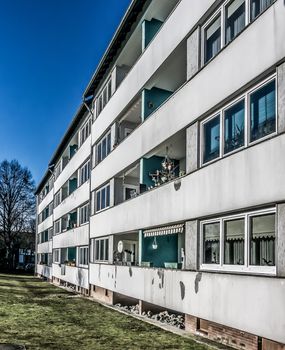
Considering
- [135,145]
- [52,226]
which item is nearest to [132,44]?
[135,145]

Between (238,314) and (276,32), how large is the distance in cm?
669

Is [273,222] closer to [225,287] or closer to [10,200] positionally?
[225,287]

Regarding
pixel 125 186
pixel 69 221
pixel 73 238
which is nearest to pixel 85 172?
pixel 73 238

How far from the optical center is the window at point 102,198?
26.2 m

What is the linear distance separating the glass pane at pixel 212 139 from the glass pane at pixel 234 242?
218cm

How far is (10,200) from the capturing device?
73688mm

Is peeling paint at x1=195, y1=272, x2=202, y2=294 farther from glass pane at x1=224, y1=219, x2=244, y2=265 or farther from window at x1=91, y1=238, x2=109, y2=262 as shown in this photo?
window at x1=91, y1=238, x2=109, y2=262

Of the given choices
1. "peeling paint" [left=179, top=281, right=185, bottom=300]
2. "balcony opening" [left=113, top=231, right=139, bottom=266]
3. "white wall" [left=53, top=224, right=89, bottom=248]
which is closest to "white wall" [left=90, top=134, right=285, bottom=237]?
"peeling paint" [left=179, top=281, right=185, bottom=300]

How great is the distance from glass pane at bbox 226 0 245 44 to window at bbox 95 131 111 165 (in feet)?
46.7

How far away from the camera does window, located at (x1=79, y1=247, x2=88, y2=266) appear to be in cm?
3171

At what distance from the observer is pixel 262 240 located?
10570 mm

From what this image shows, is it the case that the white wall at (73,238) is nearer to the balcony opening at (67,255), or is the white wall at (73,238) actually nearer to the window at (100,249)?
the balcony opening at (67,255)

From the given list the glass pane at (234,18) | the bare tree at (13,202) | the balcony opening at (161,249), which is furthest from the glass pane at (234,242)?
the bare tree at (13,202)

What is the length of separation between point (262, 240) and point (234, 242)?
1.31 meters
